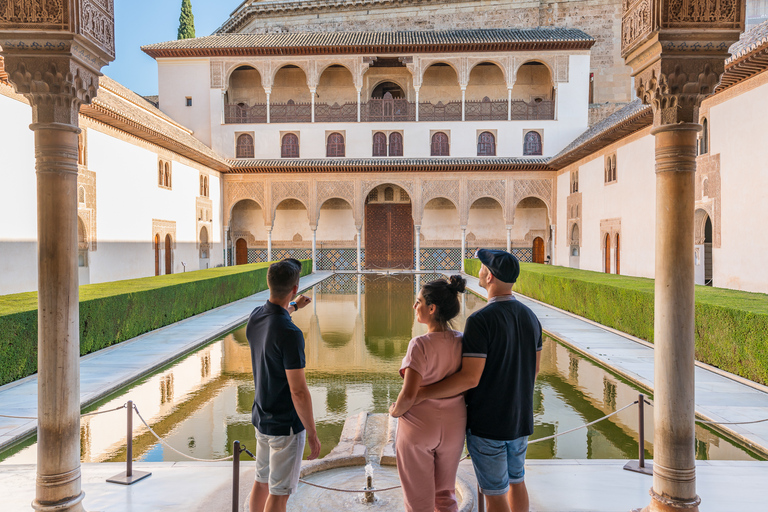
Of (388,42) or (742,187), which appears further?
(388,42)

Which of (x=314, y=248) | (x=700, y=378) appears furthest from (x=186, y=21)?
(x=700, y=378)

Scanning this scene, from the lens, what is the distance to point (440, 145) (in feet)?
88.7

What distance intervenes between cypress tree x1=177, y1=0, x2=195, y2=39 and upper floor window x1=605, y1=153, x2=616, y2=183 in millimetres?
29456

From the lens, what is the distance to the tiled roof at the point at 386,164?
25891 millimetres

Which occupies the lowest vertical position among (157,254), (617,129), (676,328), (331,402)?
(331,402)

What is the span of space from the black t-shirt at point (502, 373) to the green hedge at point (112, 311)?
6083 mm

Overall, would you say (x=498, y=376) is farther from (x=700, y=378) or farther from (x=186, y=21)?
(x=186, y=21)

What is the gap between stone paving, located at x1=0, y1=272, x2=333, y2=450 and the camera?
5.54m

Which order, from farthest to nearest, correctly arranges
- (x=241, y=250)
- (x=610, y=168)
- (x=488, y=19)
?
1. (x=488, y=19)
2. (x=241, y=250)
3. (x=610, y=168)

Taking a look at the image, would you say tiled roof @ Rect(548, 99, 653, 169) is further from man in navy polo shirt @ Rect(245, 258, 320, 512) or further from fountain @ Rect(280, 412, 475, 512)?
man in navy polo shirt @ Rect(245, 258, 320, 512)

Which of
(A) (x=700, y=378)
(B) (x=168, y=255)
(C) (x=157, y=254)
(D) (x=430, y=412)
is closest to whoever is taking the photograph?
(D) (x=430, y=412)

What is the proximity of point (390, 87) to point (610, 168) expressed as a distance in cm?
1327

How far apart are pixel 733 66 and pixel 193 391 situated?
34.4 ft

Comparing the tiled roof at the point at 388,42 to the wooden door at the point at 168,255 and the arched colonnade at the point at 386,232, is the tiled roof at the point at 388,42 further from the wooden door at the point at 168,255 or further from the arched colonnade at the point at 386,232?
the wooden door at the point at 168,255
